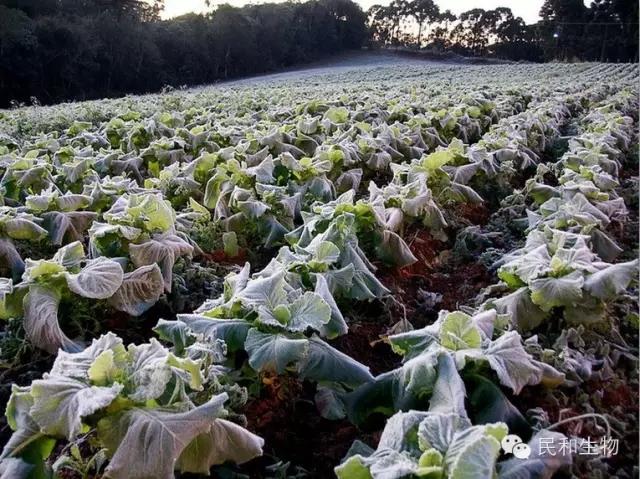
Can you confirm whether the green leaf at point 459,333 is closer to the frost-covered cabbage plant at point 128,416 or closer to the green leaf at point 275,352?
the green leaf at point 275,352

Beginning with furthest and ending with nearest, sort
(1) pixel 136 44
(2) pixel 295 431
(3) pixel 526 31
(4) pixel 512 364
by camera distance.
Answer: (3) pixel 526 31
(1) pixel 136 44
(2) pixel 295 431
(4) pixel 512 364

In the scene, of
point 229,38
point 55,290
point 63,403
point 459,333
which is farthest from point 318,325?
point 229,38

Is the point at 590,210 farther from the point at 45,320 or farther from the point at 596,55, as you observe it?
the point at 596,55

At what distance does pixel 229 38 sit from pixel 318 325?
129 feet

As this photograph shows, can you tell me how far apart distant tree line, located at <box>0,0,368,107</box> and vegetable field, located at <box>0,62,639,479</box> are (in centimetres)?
2350

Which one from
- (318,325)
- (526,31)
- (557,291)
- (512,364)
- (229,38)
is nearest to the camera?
(512,364)

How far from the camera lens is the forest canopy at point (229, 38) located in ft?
87.5

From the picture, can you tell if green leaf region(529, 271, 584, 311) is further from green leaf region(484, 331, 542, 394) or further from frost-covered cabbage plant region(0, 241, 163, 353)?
frost-covered cabbage plant region(0, 241, 163, 353)

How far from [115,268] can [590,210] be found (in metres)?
2.49

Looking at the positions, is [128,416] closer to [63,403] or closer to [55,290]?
[63,403]

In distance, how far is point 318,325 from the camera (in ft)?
6.48

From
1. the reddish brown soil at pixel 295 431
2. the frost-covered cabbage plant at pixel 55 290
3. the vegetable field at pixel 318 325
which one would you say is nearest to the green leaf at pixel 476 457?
the vegetable field at pixel 318 325

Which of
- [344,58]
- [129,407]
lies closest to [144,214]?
[129,407]

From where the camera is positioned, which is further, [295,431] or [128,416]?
[295,431]
